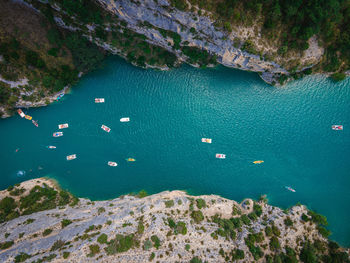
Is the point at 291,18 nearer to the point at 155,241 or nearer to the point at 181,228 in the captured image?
the point at 181,228

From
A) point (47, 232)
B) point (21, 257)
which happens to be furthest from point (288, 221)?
point (21, 257)

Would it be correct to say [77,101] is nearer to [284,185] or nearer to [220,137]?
[220,137]

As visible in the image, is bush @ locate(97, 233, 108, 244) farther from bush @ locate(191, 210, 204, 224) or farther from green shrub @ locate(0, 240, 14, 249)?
bush @ locate(191, 210, 204, 224)

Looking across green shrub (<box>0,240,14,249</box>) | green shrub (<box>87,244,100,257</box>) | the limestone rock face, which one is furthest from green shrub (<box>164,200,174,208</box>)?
the limestone rock face

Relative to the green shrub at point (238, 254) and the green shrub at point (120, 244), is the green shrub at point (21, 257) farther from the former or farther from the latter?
the green shrub at point (238, 254)

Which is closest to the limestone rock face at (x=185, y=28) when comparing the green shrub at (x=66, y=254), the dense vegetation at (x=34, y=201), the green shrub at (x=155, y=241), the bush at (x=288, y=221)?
the bush at (x=288, y=221)

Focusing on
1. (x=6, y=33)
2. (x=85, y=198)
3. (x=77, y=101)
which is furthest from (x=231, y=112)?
(x=6, y=33)
